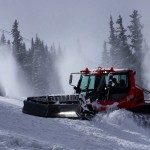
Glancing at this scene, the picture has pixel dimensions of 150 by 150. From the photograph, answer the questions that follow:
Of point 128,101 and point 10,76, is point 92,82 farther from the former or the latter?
point 10,76

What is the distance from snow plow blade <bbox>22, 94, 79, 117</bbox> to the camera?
11.2 m

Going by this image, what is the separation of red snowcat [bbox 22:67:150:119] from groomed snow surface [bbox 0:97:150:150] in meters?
0.40

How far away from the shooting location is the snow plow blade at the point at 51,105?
11172 millimetres

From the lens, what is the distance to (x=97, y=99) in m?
12.0

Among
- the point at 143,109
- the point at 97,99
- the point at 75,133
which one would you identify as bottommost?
the point at 75,133

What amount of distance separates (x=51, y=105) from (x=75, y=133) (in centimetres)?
247

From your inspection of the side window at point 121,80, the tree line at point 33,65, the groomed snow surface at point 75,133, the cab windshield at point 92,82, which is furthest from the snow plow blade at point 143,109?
the tree line at point 33,65

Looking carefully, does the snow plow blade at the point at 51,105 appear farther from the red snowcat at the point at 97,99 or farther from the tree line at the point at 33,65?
the tree line at the point at 33,65

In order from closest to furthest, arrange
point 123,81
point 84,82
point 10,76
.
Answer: point 123,81
point 84,82
point 10,76

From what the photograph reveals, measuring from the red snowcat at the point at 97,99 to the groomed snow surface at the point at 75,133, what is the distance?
1.31ft

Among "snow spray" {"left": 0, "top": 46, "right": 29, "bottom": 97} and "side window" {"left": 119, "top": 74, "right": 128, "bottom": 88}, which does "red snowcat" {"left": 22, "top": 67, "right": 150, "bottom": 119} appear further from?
"snow spray" {"left": 0, "top": 46, "right": 29, "bottom": 97}

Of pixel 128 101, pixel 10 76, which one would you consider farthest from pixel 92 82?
pixel 10 76

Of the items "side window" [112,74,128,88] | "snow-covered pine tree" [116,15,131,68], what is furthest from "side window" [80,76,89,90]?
"snow-covered pine tree" [116,15,131,68]

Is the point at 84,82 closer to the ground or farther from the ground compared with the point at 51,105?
farther from the ground
